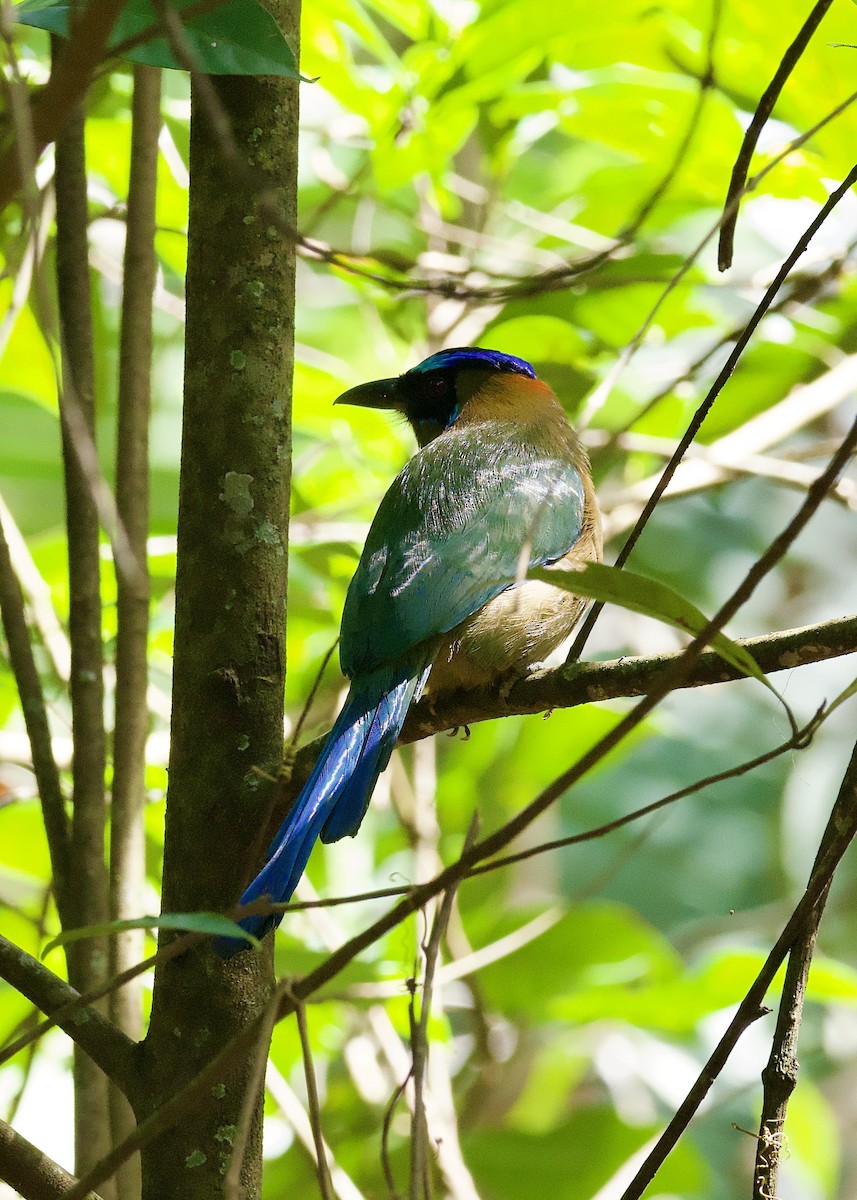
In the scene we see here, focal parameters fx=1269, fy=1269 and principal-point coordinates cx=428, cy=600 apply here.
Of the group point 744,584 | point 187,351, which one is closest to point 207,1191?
point 744,584

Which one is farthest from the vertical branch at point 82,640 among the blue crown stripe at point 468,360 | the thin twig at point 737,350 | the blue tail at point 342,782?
the blue crown stripe at point 468,360

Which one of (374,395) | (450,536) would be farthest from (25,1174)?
(374,395)

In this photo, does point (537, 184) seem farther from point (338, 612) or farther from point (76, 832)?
point (76, 832)

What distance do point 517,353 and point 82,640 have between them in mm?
1847

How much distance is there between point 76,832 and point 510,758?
1.58m

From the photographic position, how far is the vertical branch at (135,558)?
2.04 meters

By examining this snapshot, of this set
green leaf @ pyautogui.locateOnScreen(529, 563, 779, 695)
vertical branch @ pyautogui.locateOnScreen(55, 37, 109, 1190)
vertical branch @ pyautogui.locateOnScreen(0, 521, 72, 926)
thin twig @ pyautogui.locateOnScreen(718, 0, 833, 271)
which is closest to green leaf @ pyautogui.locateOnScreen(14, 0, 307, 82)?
vertical branch @ pyautogui.locateOnScreen(55, 37, 109, 1190)

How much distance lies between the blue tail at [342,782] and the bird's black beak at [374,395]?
107 cm

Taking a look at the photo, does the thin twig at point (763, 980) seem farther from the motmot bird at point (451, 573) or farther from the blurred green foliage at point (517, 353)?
the blurred green foliage at point (517, 353)

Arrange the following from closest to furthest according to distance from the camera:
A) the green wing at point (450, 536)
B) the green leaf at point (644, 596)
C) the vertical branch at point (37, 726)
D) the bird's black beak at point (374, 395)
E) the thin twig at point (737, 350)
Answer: the green leaf at point (644, 596) → the thin twig at point (737, 350) → the vertical branch at point (37, 726) → the green wing at point (450, 536) → the bird's black beak at point (374, 395)

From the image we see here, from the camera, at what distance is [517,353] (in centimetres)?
352

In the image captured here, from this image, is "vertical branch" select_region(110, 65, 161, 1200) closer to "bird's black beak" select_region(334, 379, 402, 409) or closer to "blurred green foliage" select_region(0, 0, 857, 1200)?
"blurred green foliage" select_region(0, 0, 857, 1200)

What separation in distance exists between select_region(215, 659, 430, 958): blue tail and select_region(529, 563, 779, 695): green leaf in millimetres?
477

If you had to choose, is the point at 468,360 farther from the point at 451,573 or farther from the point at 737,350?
the point at 737,350
